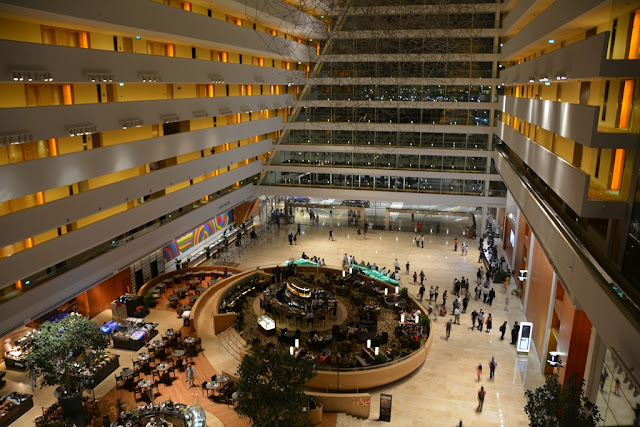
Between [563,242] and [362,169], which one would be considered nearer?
[563,242]

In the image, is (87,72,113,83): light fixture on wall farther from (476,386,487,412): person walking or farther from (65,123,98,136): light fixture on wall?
(476,386,487,412): person walking

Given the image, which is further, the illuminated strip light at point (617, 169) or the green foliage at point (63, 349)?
the green foliage at point (63, 349)

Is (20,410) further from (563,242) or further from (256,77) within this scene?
(256,77)

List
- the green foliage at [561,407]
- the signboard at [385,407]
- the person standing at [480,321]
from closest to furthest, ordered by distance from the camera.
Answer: the green foliage at [561,407] < the signboard at [385,407] < the person standing at [480,321]

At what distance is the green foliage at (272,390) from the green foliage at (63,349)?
194 inches

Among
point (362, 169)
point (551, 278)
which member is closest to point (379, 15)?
point (551, 278)

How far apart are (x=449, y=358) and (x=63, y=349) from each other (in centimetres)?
1384

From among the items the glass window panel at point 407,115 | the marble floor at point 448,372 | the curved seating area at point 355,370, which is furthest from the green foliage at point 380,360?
the glass window panel at point 407,115

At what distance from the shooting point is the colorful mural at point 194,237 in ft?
87.4

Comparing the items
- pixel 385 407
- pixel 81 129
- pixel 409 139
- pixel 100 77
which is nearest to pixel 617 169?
pixel 385 407

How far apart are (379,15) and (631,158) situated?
24.7 ft

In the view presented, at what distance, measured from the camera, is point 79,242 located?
1736 centimetres

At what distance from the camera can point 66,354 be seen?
45.3ft

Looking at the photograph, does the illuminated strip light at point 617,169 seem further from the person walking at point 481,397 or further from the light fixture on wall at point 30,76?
the light fixture on wall at point 30,76
